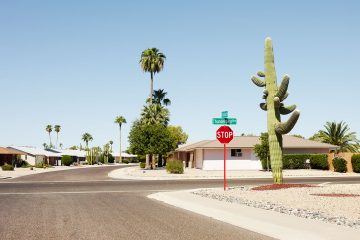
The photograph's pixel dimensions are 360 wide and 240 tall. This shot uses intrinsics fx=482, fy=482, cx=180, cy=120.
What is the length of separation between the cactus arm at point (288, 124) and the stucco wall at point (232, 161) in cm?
3881

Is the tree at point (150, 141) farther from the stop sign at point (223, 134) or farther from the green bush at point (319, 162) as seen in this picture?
the stop sign at point (223, 134)

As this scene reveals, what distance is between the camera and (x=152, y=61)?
249 feet

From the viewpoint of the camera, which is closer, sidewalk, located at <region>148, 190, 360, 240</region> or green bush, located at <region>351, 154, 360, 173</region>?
sidewalk, located at <region>148, 190, 360, 240</region>

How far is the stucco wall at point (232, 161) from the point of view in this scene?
61.5m

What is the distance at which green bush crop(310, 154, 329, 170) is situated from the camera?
53.8 metres

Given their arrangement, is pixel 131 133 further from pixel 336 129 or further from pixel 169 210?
pixel 169 210

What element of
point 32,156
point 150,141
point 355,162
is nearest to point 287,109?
point 355,162

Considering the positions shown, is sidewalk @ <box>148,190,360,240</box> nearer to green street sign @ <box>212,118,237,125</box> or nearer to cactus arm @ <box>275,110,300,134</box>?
green street sign @ <box>212,118,237,125</box>

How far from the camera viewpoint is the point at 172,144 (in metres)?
67.5

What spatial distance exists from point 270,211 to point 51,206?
25.9 ft

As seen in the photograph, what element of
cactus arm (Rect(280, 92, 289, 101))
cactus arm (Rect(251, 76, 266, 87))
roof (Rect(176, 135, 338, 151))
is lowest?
roof (Rect(176, 135, 338, 151))

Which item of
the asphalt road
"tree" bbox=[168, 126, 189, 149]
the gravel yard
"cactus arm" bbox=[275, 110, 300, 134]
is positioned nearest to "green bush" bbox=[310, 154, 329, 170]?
"cactus arm" bbox=[275, 110, 300, 134]

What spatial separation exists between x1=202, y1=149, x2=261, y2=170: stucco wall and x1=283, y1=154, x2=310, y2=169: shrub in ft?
16.0

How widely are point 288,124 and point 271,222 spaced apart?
10387 millimetres
